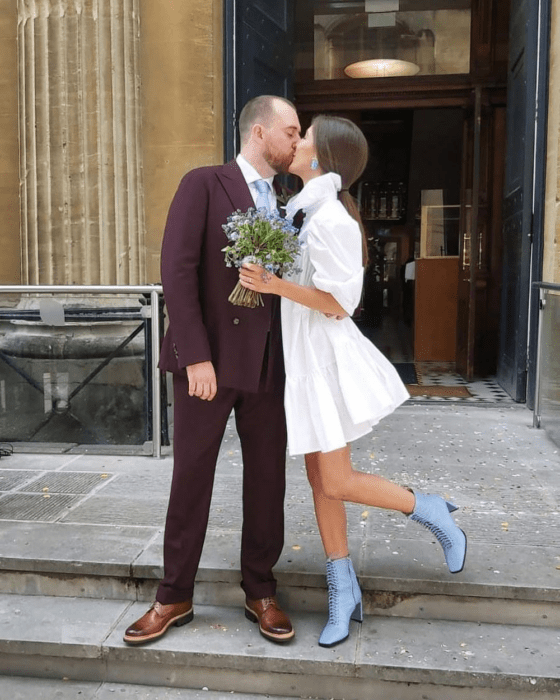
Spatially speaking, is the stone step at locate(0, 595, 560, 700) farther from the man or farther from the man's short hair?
the man's short hair

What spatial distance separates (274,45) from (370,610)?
5458 mm

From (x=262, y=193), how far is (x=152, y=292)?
233 centimetres

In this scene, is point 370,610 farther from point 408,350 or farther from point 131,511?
point 408,350

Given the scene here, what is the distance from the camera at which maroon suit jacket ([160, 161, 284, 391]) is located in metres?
2.68

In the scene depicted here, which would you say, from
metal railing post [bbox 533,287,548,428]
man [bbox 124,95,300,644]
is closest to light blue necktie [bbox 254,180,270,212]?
man [bbox 124,95,300,644]

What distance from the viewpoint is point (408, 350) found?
11.2 metres

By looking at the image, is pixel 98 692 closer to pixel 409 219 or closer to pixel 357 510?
pixel 357 510

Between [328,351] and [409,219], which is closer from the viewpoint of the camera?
[328,351]

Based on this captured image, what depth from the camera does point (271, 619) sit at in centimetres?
293

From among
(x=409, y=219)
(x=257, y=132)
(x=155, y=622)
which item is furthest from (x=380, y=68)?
(x=409, y=219)

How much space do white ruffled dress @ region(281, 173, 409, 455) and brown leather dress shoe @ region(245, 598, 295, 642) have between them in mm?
701

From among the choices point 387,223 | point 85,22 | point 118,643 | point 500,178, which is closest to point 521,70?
point 500,178

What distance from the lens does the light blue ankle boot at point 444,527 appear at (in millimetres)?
2955

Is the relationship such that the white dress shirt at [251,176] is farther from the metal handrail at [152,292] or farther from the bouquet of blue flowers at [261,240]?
the metal handrail at [152,292]
